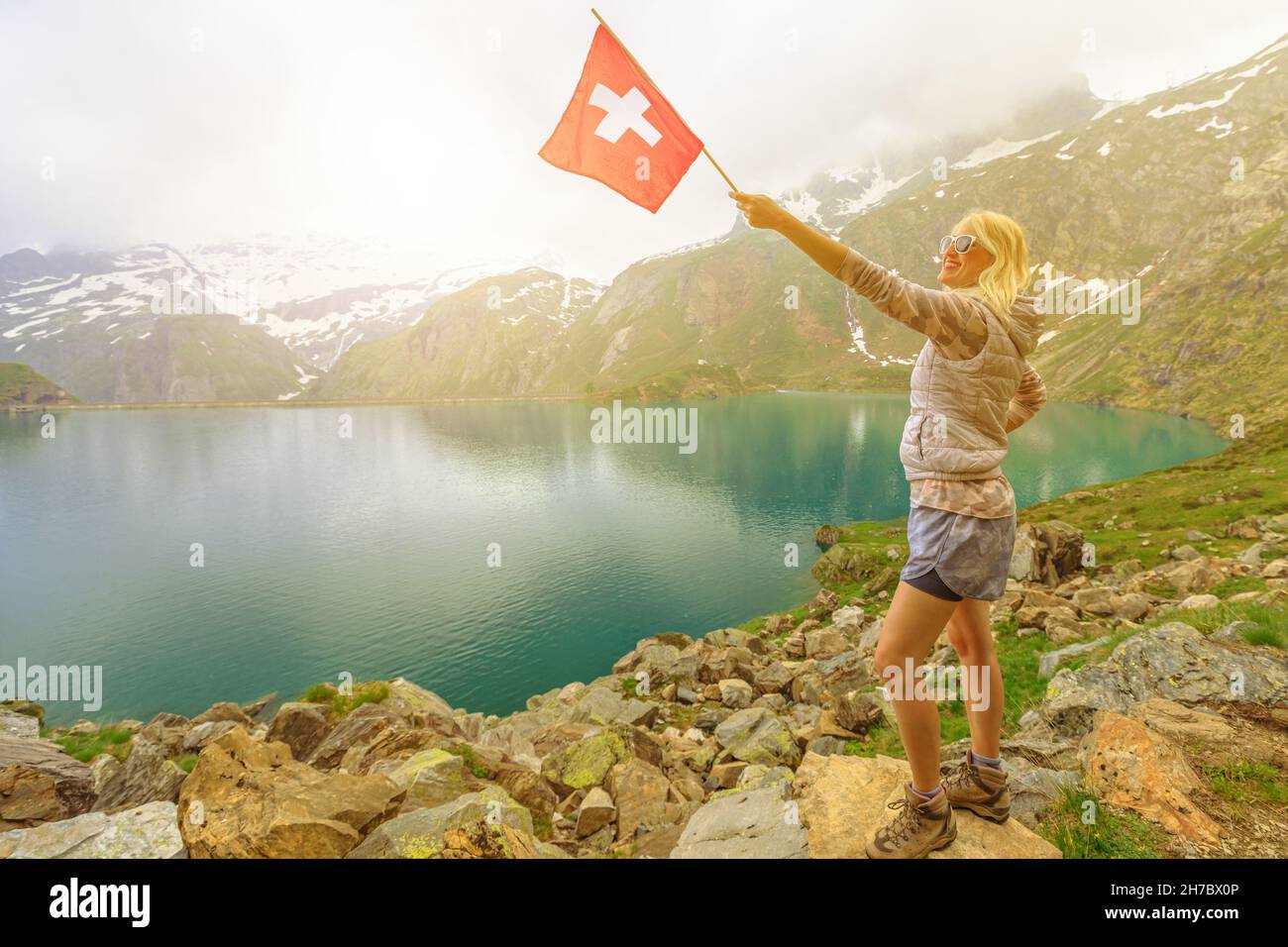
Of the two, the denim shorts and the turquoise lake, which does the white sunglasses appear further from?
the turquoise lake


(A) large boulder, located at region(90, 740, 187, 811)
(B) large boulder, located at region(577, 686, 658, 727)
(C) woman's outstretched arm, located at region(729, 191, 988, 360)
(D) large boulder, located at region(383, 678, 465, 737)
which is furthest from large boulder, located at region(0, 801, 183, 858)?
(B) large boulder, located at region(577, 686, 658, 727)

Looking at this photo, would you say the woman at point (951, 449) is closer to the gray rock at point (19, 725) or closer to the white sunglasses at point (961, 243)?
the white sunglasses at point (961, 243)

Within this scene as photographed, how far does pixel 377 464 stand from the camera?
300ft

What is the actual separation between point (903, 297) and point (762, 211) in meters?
1.24

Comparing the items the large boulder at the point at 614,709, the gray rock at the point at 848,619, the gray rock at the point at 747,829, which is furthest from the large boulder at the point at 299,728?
the gray rock at the point at 848,619

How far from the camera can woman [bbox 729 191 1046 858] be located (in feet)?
11.5

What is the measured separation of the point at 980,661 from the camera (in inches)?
165

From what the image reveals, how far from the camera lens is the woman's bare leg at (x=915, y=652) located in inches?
146

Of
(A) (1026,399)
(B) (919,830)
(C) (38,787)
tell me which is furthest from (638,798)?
(C) (38,787)

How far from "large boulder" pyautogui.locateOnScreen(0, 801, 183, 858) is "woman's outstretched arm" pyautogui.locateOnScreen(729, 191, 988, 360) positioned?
9002mm

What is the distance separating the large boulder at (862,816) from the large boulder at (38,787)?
42.2 feet

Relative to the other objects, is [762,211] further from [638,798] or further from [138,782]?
[138,782]
